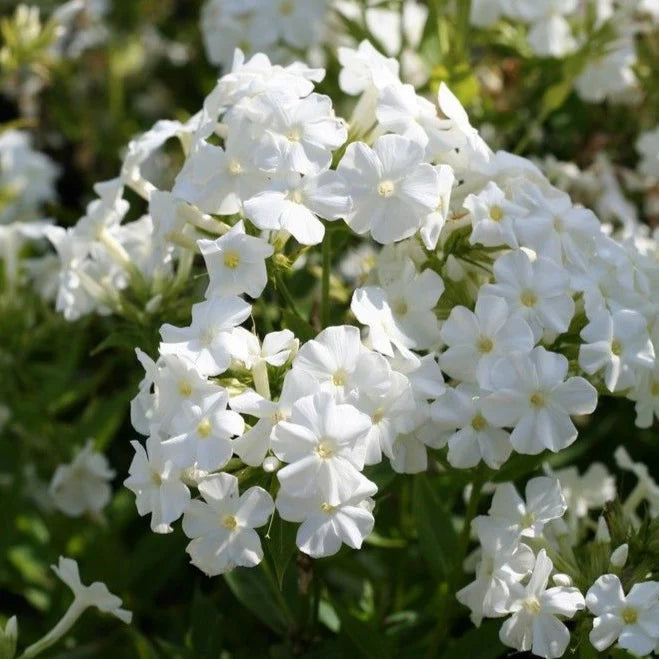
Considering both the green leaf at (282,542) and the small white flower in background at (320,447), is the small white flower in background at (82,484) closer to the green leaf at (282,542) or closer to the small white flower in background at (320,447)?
the green leaf at (282,542)

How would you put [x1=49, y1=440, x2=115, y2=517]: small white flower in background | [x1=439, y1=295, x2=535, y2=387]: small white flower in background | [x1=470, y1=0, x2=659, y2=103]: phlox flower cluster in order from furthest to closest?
[x1=470, y1=0, x2=659, y2=103]: phlox flower cluster → [x1=49, y1=440, x2=115, y2=517]: small white flower in background → [x1=439, y1=295, x2=535, y2=387]: small white flower in background

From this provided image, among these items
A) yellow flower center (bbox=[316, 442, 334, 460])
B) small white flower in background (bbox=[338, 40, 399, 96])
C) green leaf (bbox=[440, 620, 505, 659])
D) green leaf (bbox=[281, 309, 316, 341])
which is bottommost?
green leaf (bbox=[440, 620, 505, 659])

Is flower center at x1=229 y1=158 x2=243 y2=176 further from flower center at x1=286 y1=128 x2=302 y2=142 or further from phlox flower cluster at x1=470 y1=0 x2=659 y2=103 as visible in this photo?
phlox flower cluster at x1=470 y1=0 x2=659 y2=103

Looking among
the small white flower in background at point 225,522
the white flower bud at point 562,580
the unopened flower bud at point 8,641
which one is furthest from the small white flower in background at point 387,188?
the unopened flower bud at point 8,641

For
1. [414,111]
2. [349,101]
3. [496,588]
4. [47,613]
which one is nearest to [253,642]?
[47,613]

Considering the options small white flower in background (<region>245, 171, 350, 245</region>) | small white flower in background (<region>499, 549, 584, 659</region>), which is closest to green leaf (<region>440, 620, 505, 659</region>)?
small white flower in background (<region>499, 549, 584, 659</region>)

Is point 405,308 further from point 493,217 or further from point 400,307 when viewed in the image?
point 493,217

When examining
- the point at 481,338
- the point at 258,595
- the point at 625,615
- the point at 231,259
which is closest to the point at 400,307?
the point at 481,338

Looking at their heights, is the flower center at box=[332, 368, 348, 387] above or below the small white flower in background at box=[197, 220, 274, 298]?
below
